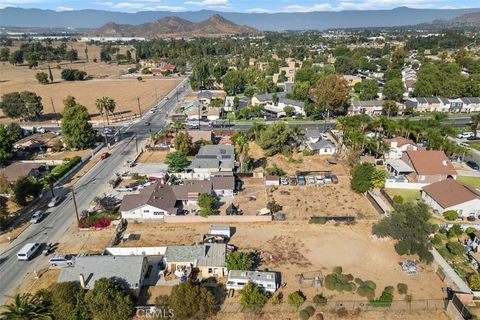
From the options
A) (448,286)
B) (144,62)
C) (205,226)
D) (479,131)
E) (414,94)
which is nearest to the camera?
(448,286)

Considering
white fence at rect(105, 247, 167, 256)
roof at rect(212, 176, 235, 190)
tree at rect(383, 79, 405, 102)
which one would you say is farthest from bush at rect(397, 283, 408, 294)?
tree at rect(383, 79, 405, 102)

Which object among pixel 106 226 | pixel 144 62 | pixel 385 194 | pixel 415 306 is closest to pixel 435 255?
pixel 415 306

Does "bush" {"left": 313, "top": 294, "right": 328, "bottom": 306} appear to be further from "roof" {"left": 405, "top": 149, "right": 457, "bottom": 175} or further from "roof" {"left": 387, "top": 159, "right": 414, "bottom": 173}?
"roof" {"left": 387, "top": 159, "right": 414, "bottom": 173}

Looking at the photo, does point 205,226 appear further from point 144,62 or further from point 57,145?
point 144,62

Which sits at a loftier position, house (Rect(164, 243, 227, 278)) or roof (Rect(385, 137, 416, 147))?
roof (Rect(385, 137, 416, 147))

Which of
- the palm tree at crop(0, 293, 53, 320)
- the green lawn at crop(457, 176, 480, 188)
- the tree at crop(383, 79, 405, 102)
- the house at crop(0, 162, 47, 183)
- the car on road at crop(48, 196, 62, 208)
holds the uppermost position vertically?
the tree at crop(383, 79, 405, 102)

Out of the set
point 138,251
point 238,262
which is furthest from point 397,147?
point 138,251
